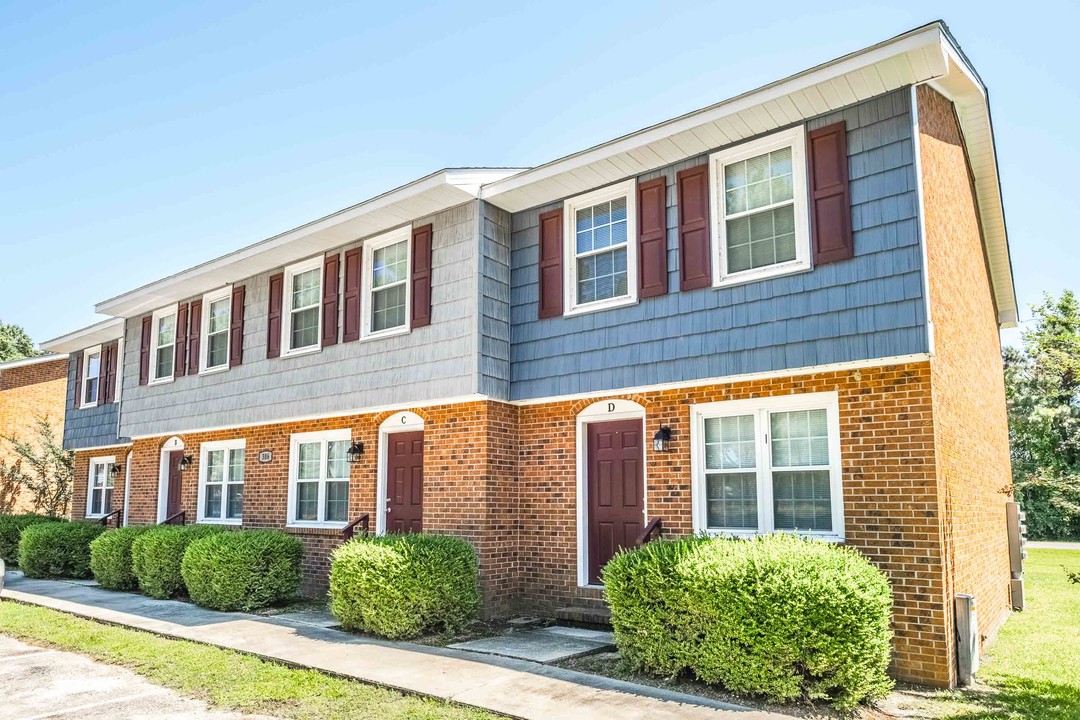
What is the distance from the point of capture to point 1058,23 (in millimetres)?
8898

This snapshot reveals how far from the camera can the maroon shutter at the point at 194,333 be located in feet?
47.8

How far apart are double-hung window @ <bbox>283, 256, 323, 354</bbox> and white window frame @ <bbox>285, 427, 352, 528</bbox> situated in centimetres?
141

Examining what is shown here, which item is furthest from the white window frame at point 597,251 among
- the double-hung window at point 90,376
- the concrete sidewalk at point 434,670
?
the double-hung window at point 90,376

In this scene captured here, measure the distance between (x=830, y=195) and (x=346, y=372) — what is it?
7.21 metres

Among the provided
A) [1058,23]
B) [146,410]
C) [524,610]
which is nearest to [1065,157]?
[1058,23]

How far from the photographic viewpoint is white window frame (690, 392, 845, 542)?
7344 millimetres

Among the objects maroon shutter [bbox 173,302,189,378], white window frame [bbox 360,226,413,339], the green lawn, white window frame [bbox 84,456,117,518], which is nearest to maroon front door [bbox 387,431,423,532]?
white window frame [bbox 360,226,413,339]

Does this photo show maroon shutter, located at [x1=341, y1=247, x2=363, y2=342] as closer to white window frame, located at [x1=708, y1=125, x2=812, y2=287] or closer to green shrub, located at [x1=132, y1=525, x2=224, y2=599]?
green shrub, located at [x1=132, y1=525, x2=224, y2=599]

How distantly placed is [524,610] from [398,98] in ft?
26.9

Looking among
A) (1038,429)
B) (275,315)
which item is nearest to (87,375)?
(275,315)

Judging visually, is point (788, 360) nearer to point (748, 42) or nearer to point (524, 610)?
point (748, 42)

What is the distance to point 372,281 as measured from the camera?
37.7ft

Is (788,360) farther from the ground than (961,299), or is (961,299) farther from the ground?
(961,299)

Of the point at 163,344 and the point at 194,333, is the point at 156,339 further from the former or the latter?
the point at 194,333
